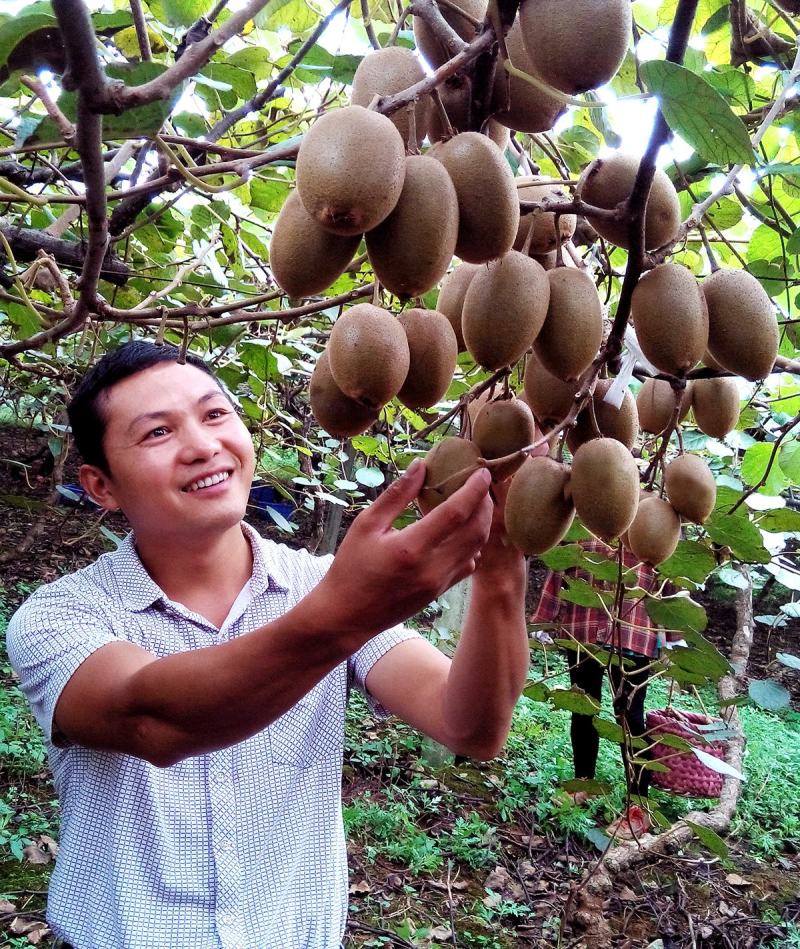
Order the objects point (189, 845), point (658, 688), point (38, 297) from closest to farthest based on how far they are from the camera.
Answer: point (189, 845), point (38, 297), point (658, 688)

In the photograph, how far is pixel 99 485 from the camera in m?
1.57

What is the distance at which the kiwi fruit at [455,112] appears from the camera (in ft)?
2.11

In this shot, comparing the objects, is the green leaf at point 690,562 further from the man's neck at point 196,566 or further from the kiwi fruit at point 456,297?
the man's neck at point 196,566

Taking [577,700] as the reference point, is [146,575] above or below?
above

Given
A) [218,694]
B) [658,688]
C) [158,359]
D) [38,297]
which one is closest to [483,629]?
[218,694]

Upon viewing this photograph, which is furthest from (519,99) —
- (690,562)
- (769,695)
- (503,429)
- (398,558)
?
(769,695)

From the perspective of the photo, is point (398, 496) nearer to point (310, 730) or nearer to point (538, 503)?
point (538, 503)

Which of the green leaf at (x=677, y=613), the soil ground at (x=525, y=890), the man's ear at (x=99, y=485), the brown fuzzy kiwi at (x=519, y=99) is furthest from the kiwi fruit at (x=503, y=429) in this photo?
the soil ground at (x=525, y=890)

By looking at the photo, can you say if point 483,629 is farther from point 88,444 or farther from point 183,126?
point 183,126

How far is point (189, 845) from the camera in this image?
1348 millimetres

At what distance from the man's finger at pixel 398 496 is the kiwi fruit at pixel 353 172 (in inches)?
9.4

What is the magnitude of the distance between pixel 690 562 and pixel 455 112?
27.7 inches

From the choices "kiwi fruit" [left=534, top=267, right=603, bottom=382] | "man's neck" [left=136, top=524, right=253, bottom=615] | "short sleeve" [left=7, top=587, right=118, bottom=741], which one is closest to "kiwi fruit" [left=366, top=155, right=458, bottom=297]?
"kiwi fruit" [left=534, top=267, right=603, bottom=382]

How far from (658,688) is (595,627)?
2.27m
